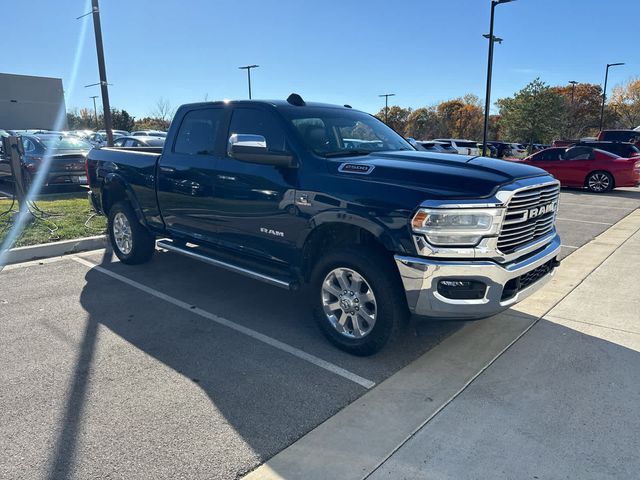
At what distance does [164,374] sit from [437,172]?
8.15 feet

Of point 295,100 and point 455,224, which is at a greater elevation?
point 295,100

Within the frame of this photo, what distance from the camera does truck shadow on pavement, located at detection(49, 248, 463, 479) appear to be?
2.86 metres

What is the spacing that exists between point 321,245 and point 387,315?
35.6 inches

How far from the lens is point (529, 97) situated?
32938 millimetres

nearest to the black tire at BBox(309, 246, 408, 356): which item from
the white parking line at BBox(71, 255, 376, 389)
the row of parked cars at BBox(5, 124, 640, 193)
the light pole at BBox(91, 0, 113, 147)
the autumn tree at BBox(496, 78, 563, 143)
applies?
the white parking line at BBox(71, 255, 376, 389)

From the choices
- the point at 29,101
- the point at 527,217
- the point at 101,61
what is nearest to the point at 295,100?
the point at 527,217

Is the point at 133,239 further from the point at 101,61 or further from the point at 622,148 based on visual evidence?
the point at 622,148

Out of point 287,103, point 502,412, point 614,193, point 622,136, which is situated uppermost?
point 287,103

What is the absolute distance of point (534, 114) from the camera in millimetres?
33094

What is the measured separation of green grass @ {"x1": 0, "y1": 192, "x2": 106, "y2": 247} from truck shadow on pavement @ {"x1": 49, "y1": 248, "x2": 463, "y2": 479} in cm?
223

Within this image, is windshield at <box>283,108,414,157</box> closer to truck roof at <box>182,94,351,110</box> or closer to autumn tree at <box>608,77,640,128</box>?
truck roof at <box>182,94,351,110</box>

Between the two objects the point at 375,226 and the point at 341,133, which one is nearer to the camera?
the point at 375,226

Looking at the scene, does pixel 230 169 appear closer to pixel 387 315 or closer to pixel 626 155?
pixel 387 315

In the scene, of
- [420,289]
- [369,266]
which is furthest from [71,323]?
[420,289]
